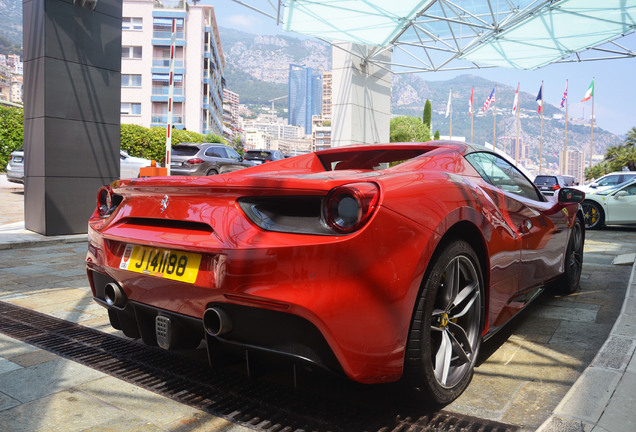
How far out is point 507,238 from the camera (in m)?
2.78

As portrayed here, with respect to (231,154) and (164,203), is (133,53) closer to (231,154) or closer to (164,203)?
(231,154)

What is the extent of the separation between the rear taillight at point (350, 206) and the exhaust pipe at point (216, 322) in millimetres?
534

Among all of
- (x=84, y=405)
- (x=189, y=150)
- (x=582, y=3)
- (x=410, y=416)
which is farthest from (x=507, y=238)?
(x=189, y=150)

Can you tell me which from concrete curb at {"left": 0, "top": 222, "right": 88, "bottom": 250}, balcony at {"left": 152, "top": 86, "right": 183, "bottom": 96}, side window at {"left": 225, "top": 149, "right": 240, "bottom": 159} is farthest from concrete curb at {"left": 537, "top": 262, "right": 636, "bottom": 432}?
balcony at {"left": 152, "top": 86, "right": 183, "bottom": 96}

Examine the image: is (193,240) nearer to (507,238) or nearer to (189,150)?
(507,238)

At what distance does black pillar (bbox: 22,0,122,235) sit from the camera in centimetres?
809

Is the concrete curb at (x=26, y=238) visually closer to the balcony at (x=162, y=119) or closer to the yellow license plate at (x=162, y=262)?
the yellow license plate at (x=162, y=262)

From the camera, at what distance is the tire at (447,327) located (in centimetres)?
203

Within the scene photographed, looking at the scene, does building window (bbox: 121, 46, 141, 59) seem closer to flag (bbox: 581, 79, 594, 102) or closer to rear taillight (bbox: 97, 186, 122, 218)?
flag (bbox: 581, 79, 594, 102)

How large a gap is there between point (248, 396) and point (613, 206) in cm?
1142

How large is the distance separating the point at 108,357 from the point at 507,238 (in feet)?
7.64

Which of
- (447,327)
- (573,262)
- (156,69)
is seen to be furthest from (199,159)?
(156,69)

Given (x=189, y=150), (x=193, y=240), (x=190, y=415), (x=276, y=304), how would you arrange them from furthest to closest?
(x=189, y=150), (x=190, y=415), (x=193, y=240), (x=276, y=304)

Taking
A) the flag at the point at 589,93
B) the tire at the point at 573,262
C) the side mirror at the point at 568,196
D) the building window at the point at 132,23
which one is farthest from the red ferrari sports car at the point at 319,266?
the building window at the point at 132,23
